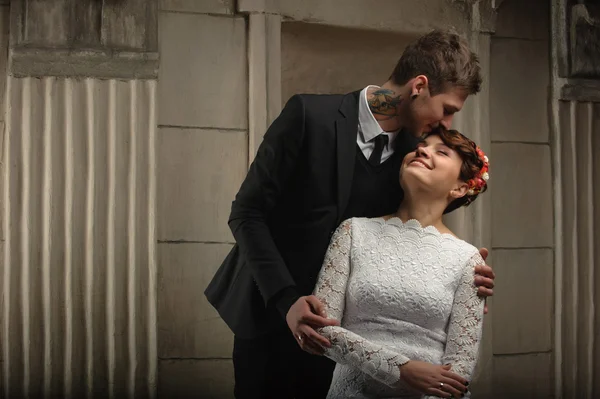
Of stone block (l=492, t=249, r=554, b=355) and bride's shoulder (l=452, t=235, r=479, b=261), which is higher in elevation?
bride's shoulder (l=452, t=235, r=479, b=261)

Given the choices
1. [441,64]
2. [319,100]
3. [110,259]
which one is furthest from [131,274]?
[441,64]

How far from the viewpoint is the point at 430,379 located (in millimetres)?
1724

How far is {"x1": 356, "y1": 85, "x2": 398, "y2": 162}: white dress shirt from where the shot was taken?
1942 millimetres

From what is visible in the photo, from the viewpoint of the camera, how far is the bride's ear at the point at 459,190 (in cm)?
191

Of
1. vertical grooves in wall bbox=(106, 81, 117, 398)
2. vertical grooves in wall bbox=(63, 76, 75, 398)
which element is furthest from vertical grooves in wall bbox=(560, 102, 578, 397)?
vertical grooves in wall bbox=(63, 76, 75, 398)

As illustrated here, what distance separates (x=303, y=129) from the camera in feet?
6.23

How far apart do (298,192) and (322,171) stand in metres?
0.08

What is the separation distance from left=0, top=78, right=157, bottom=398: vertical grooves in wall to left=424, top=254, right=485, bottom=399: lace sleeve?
3.31ft

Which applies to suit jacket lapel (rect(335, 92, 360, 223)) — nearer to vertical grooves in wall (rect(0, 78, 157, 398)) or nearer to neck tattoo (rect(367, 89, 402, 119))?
neck tattoo (rect(367, 89, 402, 119))

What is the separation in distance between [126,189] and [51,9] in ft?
1.82

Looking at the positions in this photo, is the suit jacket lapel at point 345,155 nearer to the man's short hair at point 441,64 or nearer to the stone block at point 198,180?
the man's short hair at point 441,64

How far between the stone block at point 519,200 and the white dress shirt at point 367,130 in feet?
3.20

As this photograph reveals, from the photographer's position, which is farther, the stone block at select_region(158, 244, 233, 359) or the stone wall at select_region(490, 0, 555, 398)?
the stone wall at select_region(490, 0, 555, 398)

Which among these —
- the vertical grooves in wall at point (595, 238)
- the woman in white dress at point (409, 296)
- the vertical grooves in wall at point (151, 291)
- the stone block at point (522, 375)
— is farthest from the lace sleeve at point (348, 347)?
the vertical grooves in wall at point (595, 238)
